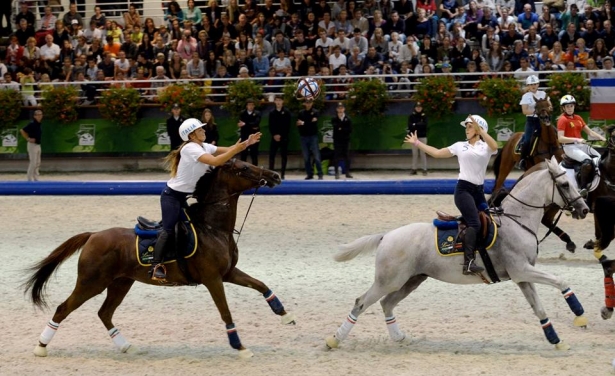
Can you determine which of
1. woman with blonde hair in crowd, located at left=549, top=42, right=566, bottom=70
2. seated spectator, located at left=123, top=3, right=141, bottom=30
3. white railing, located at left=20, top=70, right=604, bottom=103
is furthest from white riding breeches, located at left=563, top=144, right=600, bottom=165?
seated spectator, located at left=123, top=3, right=141, bottom=30

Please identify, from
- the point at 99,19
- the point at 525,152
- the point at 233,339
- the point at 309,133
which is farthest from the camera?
the point at 99,19

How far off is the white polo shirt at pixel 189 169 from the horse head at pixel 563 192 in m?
3.59

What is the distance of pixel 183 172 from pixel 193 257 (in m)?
0.85

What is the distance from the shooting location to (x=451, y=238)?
29.4 ft

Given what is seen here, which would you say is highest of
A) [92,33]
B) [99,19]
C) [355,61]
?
[99,19]

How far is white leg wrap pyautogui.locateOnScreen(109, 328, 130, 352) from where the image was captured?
359 inches

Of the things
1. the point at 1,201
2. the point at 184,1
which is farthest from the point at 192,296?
the point at 184,1

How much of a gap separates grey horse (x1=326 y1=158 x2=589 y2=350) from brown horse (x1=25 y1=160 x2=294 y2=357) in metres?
1.14

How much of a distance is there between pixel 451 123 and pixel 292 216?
804 centimetres

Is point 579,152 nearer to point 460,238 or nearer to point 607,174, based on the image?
point 607,174

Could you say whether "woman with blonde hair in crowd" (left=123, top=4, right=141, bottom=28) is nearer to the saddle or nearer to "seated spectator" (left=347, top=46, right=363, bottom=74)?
"seated spectator" (left=347, top=46, right=363, bottom=74)

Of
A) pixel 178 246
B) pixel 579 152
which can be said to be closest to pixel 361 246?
pixel 178 246

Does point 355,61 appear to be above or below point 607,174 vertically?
above

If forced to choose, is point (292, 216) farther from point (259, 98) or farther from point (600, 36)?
point (600, 36)
